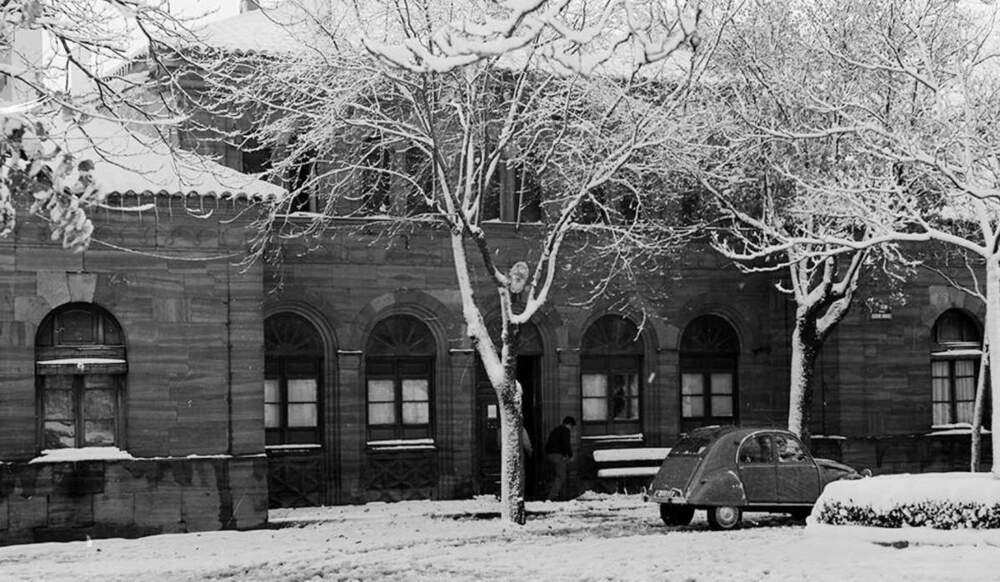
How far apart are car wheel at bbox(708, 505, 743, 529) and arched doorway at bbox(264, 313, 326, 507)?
7716mm

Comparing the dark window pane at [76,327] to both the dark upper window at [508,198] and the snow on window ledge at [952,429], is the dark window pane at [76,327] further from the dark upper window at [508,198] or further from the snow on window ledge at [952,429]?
the snow on window ledge at [952,429]

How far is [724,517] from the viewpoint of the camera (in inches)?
947

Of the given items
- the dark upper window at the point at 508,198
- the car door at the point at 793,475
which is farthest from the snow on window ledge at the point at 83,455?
the car door at the point at 793,475

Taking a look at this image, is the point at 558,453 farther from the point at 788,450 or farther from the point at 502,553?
the point at 502,553

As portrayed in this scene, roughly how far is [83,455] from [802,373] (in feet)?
39.6

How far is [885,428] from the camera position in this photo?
107ft

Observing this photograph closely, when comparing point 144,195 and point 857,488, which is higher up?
point 144,195

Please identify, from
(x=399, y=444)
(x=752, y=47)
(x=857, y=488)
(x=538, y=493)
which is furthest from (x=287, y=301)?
(x=857, y=488)

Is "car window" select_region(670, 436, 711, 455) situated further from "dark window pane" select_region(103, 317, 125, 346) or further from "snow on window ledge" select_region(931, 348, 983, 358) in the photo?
"snow on window ledge" select_region(931, 348, 983, 358)

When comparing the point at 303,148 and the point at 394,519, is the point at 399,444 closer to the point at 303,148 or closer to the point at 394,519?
the point at 394,519

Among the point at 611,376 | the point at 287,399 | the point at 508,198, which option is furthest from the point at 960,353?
the point at 287,399

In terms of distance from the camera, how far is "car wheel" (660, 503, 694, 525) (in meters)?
24.8

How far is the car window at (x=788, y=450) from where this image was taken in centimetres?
2473

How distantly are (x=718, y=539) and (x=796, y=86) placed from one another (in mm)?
7505
